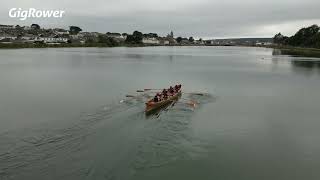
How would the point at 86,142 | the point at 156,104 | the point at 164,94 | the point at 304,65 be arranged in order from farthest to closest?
the point at 304,65, the point at 164,94, the point at 156,104, the point at 86,142

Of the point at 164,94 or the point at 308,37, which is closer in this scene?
the point at 164,94

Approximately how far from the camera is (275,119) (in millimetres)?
28062

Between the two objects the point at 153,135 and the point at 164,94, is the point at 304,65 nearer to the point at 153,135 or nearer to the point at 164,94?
the point at 164,94

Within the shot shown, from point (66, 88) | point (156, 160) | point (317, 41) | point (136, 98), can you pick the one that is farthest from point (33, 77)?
point (317, 41)

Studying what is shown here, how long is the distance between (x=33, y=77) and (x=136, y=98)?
66.4ft

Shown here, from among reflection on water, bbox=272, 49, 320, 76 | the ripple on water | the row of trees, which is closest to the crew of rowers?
the ripple on water

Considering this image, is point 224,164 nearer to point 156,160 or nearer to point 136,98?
point 156,160

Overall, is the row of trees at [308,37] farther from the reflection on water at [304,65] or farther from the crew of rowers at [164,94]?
the crew of rowers at [164,94]

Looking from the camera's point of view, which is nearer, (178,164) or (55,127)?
(178,164)

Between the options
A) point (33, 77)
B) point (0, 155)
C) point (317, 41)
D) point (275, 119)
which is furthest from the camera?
point (317, 41)

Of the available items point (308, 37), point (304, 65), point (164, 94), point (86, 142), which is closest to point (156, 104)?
point (164, 94)

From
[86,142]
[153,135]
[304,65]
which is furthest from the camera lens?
[304,65]

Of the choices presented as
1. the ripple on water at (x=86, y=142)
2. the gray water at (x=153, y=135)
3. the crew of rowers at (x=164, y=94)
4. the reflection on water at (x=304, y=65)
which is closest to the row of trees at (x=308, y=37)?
the reflection on water at (x=304, y=65)

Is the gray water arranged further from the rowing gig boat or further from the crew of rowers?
the crew of rowers
